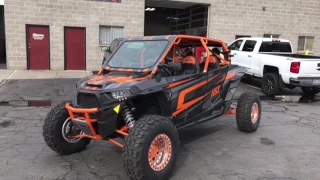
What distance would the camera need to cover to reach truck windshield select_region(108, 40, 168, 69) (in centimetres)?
479

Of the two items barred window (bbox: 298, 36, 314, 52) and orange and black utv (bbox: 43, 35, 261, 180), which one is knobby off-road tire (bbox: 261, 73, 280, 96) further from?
barred window (bbox: 298, 36, 314, 52)

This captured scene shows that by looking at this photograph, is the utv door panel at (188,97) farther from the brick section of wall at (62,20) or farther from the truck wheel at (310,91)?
the brick section of wall at (62,20)

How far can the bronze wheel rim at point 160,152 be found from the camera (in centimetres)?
386

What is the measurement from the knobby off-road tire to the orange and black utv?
4.75 meters

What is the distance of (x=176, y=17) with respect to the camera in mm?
24734

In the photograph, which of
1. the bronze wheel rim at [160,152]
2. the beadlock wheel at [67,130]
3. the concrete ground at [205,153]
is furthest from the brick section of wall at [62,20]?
the bronze wheel rim at [160,152]

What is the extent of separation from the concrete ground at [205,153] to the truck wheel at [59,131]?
0.56ft

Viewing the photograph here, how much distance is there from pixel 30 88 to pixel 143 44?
7.24 m

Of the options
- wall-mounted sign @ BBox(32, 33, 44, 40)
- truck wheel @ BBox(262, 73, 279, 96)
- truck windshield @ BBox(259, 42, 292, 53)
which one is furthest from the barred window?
wall-mounted sign @ BBox(32, 33, 44, 40)

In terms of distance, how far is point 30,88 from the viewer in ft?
36.0

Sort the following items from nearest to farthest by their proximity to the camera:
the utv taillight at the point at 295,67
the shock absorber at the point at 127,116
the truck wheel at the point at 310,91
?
the shock absorber at the point at 127,116, the utv taillight at the point at 295,67, the truck wheel at the point at 310,91

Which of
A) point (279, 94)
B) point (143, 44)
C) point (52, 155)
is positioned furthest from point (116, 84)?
point (279, 94)

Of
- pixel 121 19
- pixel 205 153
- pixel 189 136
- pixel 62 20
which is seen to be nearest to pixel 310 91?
pixel 189 136

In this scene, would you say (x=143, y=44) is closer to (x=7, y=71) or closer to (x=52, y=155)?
(x=52, y=155)
